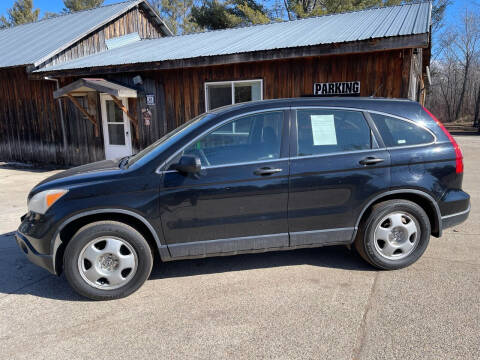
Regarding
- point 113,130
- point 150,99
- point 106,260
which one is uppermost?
point 150,99

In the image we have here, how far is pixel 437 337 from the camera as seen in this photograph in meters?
2.76

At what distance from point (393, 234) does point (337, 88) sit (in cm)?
521

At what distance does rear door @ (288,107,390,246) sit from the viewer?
3.66 m

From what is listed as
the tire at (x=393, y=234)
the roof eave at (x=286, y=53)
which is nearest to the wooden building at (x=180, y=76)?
the roof eave at (x=286, y=53)

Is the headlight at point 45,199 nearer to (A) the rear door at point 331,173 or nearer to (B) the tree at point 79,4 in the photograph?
(A) the rear door at point 331,173

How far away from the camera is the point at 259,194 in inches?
141

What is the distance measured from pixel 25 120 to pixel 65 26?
4.68 meters

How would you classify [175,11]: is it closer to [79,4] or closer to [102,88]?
[79,4]

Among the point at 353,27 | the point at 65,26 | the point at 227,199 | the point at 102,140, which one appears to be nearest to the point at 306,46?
the point at 353,27

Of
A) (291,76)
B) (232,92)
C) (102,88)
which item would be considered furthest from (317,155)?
(102,88)

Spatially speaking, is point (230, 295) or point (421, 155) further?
point (421, 155)

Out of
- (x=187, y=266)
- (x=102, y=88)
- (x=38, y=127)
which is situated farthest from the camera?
(x=38, y=127)

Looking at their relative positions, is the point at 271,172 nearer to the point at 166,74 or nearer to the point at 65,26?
the point at 166,74

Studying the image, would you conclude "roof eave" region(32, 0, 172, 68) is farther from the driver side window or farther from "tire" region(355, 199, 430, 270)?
"tire" region(355, 199, 430, 270)
